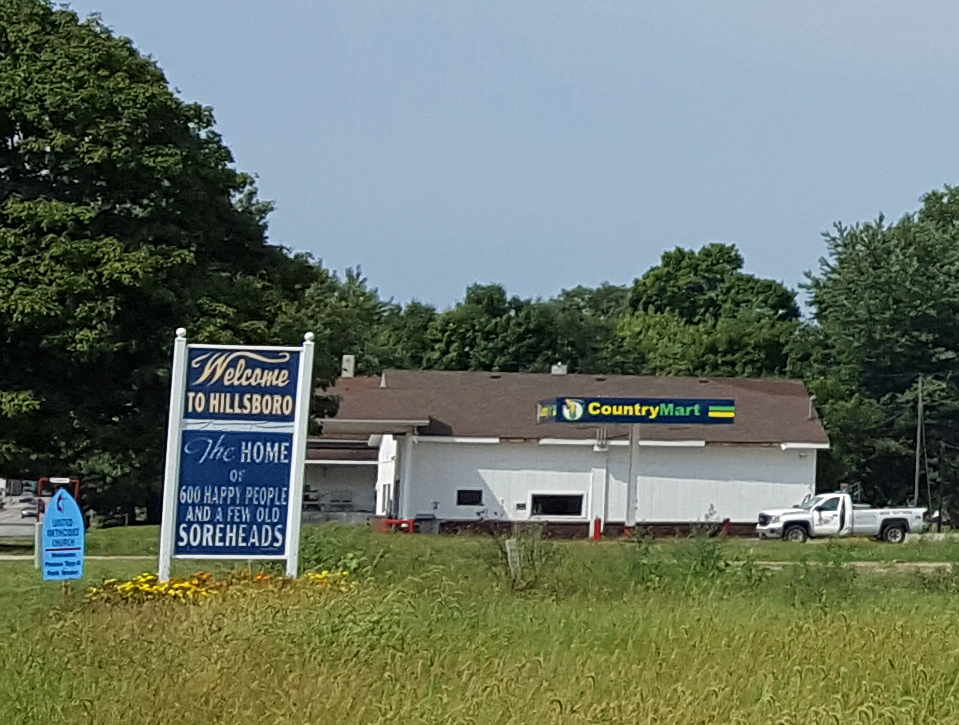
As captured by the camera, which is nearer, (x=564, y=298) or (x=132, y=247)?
(x=132, y=247)

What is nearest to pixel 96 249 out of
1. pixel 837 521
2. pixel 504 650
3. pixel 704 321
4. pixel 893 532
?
pixel 504 650

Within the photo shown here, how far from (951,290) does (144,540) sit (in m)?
52.8

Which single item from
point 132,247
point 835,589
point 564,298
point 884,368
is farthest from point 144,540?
point 564,298

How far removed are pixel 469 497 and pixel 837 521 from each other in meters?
12.0

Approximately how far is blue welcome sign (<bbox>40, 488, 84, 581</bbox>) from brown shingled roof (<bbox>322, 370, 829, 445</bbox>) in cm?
2944

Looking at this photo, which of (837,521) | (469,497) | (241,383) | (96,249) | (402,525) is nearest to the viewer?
(241,383)

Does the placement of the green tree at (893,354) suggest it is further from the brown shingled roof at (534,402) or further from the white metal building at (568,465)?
the white metal building at (568,465)

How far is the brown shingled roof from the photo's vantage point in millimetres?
49531

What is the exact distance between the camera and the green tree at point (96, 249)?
3108cm

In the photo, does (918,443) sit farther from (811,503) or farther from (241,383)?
(241,383)

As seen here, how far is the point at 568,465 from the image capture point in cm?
4966

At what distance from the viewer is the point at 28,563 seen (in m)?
24.0

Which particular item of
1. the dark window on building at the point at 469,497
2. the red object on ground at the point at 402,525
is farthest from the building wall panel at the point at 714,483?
the red object on ground at the point at 402,525

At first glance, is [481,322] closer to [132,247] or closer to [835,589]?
[132,247]
